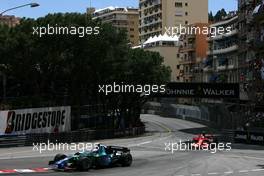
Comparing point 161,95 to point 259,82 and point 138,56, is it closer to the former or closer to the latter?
point 138,56

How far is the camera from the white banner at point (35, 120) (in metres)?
54.7

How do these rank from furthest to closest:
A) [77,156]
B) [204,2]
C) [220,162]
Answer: [204,2], [220,162], [77,156]

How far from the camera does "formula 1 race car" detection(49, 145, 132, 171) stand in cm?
3284

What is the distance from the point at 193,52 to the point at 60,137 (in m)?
91.3

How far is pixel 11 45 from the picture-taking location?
64.0 m

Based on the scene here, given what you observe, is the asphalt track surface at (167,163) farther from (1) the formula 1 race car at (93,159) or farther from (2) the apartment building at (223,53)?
(2) the apartment building at (223,53)

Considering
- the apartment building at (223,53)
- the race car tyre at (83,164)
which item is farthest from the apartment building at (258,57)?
the race car tyre at (83,164)

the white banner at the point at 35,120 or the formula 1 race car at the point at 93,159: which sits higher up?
the white banner at the point at 35,120

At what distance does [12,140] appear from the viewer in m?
54.2

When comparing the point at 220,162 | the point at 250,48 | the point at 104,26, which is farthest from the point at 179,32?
the point at 220,162

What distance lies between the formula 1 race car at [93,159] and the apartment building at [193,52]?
342 ft

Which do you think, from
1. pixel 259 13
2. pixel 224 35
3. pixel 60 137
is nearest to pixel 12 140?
pixel 60 137

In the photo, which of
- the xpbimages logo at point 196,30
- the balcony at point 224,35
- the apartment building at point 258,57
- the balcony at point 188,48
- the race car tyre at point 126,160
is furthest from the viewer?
the balcony at point 188,48

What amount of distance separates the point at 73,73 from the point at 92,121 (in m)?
6.46
